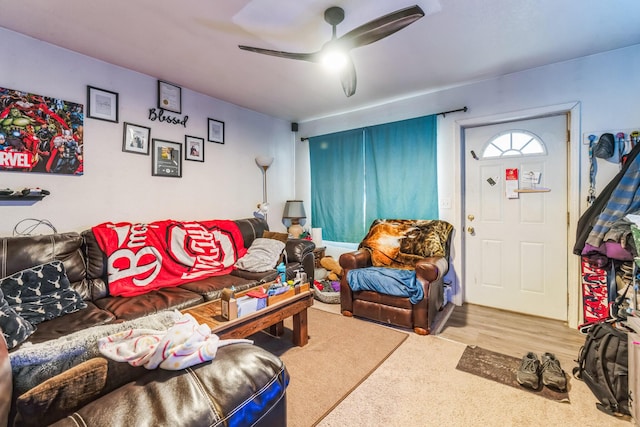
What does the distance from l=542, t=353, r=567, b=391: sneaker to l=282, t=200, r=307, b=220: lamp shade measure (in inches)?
124

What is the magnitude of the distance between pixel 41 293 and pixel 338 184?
324cm

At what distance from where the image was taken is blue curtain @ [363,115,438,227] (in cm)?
348

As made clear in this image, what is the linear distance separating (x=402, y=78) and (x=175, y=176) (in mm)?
2640

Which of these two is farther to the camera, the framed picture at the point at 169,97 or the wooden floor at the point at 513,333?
the framed picture at the point at 169,97

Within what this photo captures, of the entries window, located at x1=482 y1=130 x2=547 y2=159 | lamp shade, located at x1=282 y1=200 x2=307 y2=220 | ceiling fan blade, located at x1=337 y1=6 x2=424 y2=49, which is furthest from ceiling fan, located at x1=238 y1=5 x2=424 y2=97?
lamp shade, located at x1=282 y1=200 x2=307 y2=220

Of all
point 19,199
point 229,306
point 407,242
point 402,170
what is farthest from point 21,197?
point 402,170

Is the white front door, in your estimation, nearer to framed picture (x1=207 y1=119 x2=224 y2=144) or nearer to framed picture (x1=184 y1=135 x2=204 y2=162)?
framed picture (x1=207 y1=119 x2=224 y2=144)

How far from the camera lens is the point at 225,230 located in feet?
Answer: 10.9

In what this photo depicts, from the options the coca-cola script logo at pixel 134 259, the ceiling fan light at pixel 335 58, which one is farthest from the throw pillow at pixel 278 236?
the ceiling fan light at pixel 335 58

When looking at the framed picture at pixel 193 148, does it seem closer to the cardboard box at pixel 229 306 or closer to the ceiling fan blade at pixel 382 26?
the cardboard box at pixel 229 306

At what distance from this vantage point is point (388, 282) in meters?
2.74

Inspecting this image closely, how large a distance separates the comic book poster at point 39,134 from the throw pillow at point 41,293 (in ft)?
2.81

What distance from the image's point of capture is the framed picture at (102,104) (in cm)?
262

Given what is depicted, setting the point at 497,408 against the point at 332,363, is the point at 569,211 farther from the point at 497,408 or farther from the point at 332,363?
the point at 332,363
